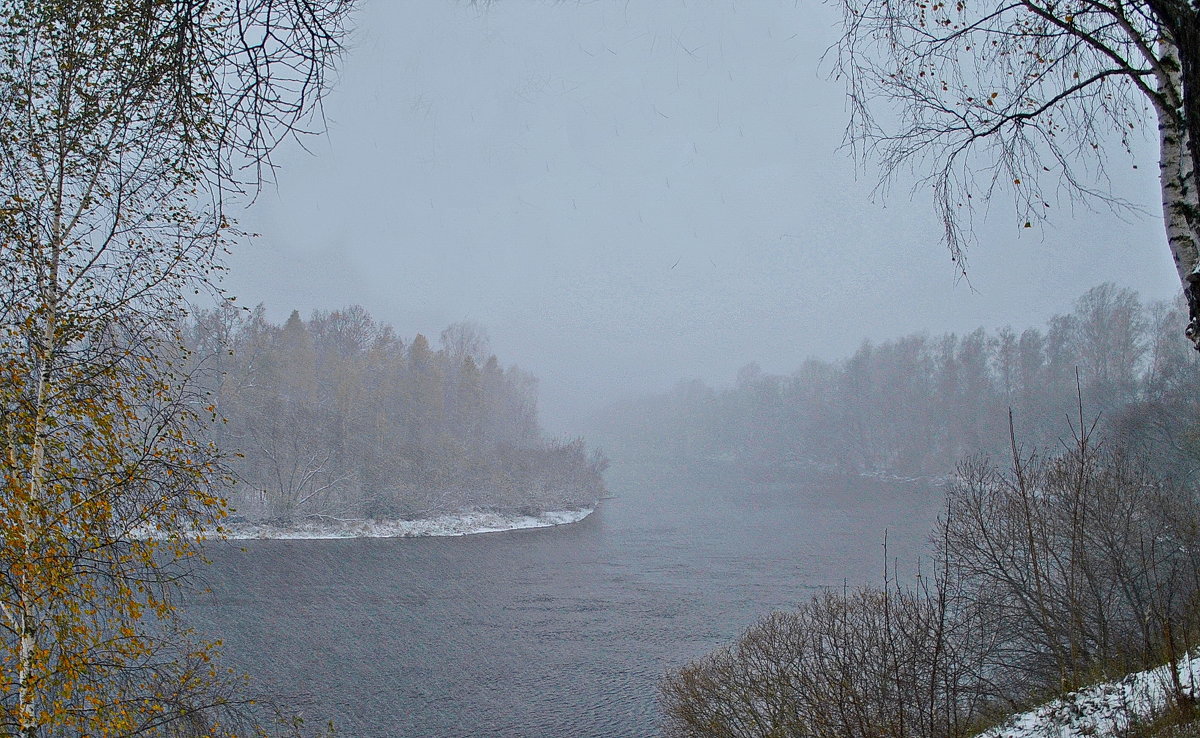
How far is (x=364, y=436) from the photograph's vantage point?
4216 centimetres

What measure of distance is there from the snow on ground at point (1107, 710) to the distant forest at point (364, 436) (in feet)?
100

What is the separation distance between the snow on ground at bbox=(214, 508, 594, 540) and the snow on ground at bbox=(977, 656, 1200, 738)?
32.6 m

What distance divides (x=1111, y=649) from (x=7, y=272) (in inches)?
480

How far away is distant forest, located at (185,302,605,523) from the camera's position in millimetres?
36406

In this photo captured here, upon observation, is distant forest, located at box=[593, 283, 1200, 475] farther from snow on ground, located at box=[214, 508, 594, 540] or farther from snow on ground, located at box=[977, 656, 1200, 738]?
snow on ground, located at box=[214, 508, 594, 540]

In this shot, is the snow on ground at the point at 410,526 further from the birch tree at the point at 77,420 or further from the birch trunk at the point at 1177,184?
the birch trunk at the point at 1177,184

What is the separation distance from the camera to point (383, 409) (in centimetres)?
4622

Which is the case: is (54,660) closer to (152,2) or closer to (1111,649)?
(152,2)

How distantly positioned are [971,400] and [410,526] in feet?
137

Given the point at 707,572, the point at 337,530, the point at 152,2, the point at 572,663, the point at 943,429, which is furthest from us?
the point at 943,429

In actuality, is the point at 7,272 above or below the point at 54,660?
above

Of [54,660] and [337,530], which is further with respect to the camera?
[337,530]

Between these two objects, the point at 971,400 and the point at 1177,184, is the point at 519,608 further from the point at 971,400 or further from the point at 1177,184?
the point at 971,400

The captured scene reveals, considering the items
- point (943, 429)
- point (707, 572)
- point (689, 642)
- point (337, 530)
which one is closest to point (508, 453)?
point (337, 530)
